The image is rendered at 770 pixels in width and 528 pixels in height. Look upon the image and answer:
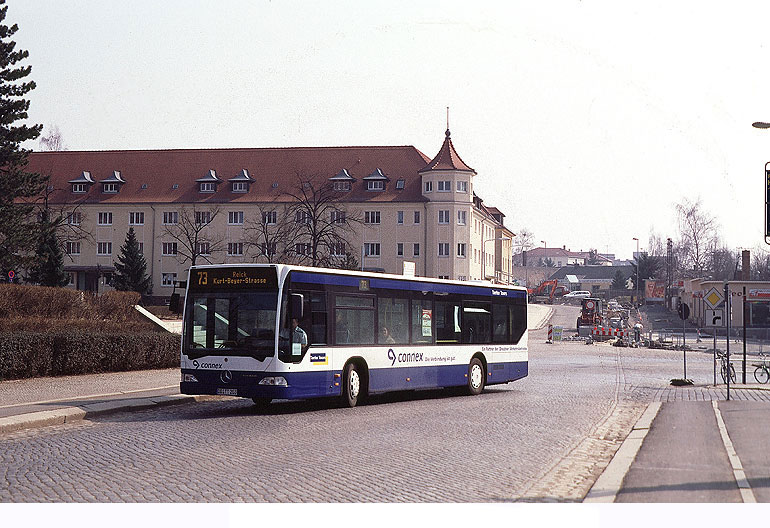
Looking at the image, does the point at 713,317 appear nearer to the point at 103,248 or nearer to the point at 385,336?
the point at 385,336

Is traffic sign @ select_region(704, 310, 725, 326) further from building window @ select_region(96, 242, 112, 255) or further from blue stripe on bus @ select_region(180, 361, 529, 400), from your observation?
building window @ select_region(96, 242, 112, 255)

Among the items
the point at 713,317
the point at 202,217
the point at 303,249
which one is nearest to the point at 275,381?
the point at 713,317

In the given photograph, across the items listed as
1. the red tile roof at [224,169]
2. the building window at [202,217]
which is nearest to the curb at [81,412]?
the building window at [202,217]

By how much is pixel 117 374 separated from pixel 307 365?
967 cm

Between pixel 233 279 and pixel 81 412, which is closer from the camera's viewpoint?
pixel 81 412

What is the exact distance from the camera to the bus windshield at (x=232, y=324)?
17891 mm

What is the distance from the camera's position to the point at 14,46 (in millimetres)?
41125

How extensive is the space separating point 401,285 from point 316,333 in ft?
10.5

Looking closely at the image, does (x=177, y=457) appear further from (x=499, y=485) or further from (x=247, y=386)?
(x=247, y=386)

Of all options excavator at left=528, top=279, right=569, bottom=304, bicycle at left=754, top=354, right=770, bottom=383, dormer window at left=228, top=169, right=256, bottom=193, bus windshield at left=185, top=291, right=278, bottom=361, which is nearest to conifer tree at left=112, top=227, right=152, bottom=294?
dormer window at left=228, top=169, right=256, bottom=193

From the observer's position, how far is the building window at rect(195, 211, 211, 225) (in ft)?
277

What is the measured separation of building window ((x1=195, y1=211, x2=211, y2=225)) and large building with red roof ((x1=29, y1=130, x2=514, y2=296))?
0.56 metres

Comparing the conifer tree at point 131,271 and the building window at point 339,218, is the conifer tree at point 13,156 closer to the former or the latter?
the building window at point 339,218

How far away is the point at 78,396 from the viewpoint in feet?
63.0
